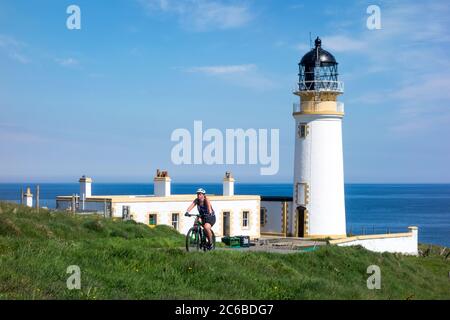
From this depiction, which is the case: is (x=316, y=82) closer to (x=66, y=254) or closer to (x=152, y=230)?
(x=152, y=230)

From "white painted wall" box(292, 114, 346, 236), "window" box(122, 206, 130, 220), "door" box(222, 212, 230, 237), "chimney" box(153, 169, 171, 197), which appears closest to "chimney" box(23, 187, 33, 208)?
"window" box(122, 206, 130, 220)

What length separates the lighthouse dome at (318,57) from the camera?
128 ft

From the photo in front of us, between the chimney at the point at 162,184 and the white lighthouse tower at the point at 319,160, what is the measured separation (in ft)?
25.4

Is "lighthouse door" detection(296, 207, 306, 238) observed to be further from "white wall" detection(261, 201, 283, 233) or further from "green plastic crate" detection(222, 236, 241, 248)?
"green plastic crate" detection(222, 236, 241, 248)

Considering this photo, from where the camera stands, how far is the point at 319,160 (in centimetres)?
3800

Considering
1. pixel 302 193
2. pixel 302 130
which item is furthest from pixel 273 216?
pixel 302 130

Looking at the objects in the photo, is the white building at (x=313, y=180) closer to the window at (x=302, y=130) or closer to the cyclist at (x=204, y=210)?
the window at (x=302, y=130)

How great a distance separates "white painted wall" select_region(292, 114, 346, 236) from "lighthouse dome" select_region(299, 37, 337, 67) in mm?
3269

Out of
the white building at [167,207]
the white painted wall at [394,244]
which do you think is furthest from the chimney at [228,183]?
the white painted wall at [394,244]

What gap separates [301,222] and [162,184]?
865 centimetres

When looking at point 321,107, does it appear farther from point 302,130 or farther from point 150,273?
point 150,273

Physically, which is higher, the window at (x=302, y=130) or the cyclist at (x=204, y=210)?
the window at (x=302, y=130)
